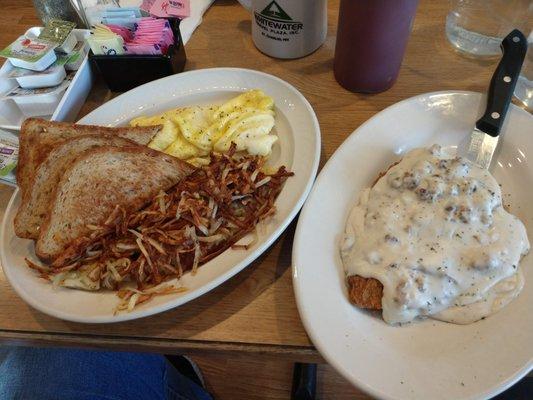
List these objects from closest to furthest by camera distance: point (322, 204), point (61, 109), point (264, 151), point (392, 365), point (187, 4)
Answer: point (392, 365) → point (322, 204) → point (264, 151) → point (61, 109) → point (187, 4)

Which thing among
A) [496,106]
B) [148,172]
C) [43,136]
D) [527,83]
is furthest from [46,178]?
[527,83]

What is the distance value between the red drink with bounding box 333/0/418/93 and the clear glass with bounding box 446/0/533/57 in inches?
12.1

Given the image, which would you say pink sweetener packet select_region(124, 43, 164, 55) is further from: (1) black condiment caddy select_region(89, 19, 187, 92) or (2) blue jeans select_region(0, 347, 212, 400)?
(2) blue jeans select_region(0, 347, 212, 400)

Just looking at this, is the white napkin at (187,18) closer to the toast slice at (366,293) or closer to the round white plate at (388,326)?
the round white plate at (388,326)

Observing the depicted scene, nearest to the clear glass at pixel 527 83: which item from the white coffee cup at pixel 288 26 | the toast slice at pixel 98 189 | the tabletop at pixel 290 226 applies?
the tabletop at pixel 290 226

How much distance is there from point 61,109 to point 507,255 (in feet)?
3.86

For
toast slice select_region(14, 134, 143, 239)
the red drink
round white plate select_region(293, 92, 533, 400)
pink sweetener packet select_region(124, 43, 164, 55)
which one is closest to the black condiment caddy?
pink sweetener packet select_region(124, 43, 164, 55)

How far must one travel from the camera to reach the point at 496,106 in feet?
3.16

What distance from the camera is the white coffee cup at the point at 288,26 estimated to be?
1.16 m

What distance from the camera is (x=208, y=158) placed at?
1076 mm

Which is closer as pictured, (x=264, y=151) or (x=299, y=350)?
(x=299, y=350)

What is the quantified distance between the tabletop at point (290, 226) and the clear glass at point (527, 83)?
0.10 meters

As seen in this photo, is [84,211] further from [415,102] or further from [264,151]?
[415,102]

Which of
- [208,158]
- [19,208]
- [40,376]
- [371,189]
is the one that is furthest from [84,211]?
[371,189]
